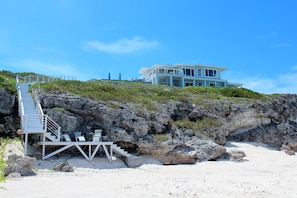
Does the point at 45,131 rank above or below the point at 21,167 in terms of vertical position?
above

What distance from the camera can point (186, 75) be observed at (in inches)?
2116

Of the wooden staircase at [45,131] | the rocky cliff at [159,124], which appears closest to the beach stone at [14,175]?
the wooden staircase at [45,131]

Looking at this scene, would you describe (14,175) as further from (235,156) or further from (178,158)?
(235,156)

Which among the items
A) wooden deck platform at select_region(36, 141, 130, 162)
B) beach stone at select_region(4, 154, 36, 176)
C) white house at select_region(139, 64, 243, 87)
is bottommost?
beach stone at select_region(4, 154, 36, 176)

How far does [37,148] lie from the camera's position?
62.0 feet

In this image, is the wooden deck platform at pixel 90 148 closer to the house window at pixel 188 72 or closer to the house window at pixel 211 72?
the house window at pixel 188 72

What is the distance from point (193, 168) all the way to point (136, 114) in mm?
6497

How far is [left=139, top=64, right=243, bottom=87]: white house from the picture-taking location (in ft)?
172

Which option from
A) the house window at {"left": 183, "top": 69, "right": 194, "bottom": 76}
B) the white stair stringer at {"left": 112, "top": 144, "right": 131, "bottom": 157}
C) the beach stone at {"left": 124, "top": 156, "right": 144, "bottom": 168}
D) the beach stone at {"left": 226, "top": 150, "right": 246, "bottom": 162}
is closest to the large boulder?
the white stair stringer at {"left": 112, "top": 144, "right": 131, "bottom": 157}

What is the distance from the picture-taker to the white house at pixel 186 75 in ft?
172

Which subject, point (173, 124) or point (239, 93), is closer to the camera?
point (173, 124)

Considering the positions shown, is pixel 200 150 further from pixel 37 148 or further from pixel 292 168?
pixel 37 148

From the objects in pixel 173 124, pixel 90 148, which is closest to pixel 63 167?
pixel 90 148

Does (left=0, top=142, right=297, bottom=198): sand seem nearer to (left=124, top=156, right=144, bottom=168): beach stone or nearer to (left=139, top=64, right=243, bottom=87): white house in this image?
(left=124, top=156, right=144, bottom=168): beach stone
